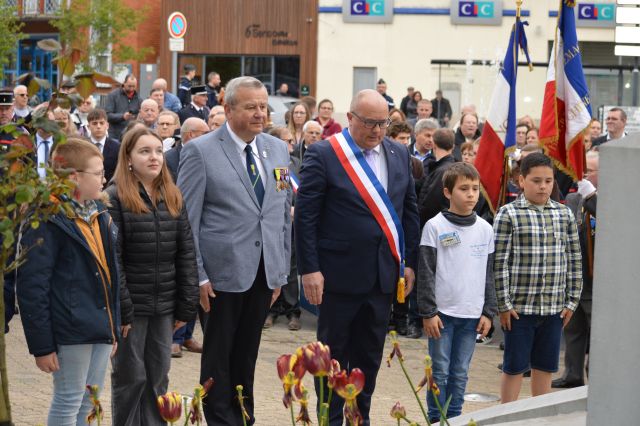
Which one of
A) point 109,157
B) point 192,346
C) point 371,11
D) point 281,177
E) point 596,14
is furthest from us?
point 371,11

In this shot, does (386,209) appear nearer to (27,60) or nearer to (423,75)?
(423,75)

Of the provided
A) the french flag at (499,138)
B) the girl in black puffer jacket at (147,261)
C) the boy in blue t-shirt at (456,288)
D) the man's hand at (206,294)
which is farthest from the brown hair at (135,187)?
the french flag at (499,138)

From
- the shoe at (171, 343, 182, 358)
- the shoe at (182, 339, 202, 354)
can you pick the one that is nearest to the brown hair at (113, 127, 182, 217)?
the shoe at (171, 343, 182, 358)

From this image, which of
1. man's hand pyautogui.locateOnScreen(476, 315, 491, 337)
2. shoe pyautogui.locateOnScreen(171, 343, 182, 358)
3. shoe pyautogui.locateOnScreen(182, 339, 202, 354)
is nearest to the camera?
man's hand pyautogui.locateOnScreen(476, 315, 491, 337)

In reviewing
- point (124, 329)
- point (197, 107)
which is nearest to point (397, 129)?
point (197, 107)

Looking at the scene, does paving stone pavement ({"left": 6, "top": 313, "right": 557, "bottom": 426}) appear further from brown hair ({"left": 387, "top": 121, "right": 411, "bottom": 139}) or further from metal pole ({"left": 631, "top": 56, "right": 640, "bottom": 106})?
metal pole ({"left": 631, "top": 56, "right": 640, "bottom": 106})

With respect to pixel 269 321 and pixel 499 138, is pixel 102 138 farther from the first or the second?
pixel 499 138

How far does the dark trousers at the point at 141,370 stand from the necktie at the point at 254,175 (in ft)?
2.98

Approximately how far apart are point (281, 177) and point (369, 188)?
54cm

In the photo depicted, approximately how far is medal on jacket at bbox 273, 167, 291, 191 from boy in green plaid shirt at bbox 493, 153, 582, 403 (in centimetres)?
149

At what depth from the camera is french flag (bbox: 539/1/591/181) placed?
11180 mm

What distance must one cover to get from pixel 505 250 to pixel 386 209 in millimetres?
1083

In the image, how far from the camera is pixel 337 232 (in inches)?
285

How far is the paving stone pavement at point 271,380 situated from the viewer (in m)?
8.34
